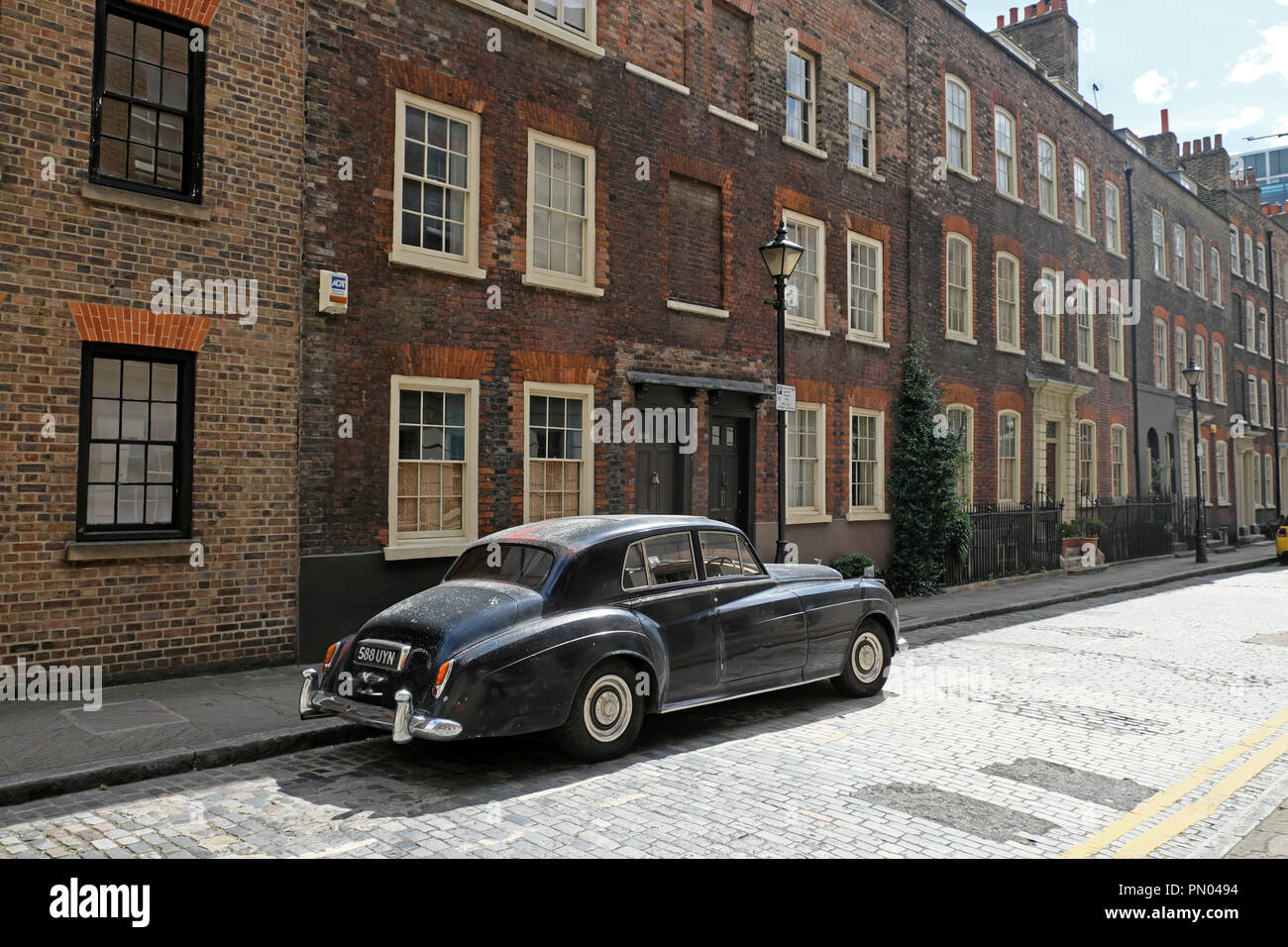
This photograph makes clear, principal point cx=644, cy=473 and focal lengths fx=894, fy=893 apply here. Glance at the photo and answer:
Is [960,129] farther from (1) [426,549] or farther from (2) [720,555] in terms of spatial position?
(2) [720,555]

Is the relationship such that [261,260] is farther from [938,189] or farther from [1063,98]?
[1063,98]

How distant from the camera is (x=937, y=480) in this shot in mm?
17406

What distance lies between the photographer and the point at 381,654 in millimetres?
5953

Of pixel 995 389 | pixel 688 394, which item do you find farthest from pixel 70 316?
pixel 995 389

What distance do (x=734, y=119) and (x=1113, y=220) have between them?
17.9 m

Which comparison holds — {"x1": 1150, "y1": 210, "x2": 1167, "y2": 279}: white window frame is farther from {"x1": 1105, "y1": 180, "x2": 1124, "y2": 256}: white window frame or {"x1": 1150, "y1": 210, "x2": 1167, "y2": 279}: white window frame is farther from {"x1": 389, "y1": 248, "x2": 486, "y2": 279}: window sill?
{"x1": 389, "y1": 248, "x2": 486, "y2": 279}: window sill

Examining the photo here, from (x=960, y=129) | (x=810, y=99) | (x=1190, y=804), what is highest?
(x=960, y=129)

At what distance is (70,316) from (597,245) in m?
6.58

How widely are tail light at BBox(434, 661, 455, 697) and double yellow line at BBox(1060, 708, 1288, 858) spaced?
139 inches

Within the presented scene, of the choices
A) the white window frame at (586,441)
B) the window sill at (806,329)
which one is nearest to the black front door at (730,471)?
the window sill at (806,329)

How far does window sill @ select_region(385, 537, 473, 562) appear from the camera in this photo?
10052 millimetres

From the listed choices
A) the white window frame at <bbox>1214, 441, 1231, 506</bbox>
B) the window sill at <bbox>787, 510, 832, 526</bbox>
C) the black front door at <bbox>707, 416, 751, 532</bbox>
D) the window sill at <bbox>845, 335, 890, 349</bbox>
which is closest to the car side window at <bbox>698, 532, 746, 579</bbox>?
the black front door at <bbox>707, 416, 751, 532</bbox>

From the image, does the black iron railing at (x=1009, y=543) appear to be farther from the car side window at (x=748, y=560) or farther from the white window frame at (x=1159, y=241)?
the white window frame at (x=1159, y=241)

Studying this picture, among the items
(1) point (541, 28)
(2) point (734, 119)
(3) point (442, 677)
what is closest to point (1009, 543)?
(2) point (734, 119)
